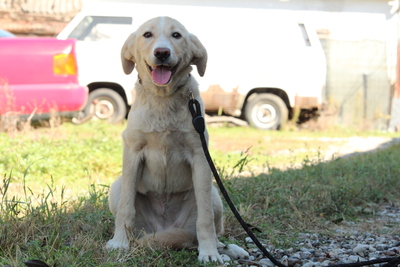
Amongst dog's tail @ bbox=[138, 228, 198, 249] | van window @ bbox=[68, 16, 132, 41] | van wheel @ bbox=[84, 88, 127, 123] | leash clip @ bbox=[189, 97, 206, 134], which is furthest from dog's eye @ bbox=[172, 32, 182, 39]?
van window @ bbox=[68, 16, 132, 41]

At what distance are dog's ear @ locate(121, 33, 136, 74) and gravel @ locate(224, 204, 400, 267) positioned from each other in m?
1.49

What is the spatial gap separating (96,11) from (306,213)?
7701mm

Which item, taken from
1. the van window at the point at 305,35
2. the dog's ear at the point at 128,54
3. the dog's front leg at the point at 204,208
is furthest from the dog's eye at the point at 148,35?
the van window at the point at 305,35

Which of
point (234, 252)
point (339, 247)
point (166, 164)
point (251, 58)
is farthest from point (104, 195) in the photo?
point (251, 58)

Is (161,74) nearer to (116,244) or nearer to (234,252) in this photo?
(116,244)

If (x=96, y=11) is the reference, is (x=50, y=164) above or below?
below

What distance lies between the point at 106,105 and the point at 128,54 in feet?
23.3

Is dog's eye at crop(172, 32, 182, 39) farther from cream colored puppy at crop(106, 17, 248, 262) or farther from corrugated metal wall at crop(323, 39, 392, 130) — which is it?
corrugated metal wall at crop(323, 39, 392, 130)

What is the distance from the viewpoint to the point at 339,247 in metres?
3.67

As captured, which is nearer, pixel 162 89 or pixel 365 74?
pixel 162 89

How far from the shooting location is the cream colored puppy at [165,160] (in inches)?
127

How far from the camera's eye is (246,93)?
11.2m

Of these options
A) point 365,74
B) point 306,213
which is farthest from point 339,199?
point 365,74

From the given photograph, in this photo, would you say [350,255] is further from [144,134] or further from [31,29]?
[31,29]
